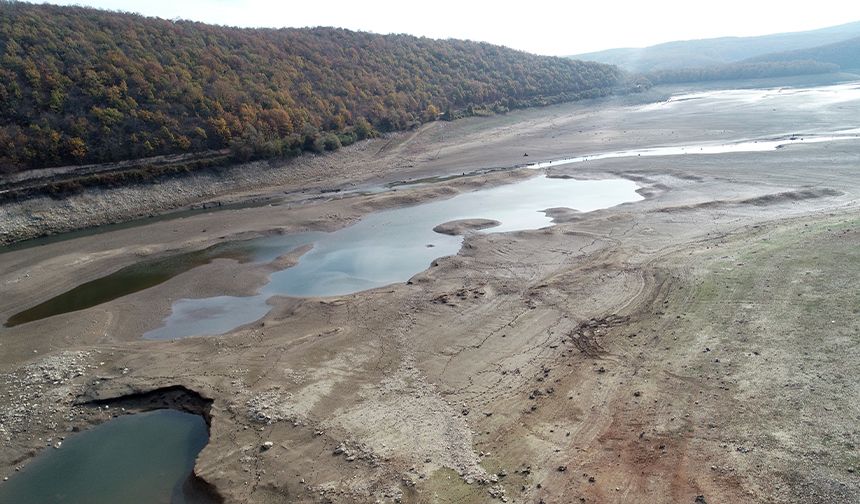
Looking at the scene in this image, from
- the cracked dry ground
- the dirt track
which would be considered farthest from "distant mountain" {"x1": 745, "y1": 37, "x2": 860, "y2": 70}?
the cracked dry ground

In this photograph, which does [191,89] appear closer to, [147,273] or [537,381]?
[147,273]

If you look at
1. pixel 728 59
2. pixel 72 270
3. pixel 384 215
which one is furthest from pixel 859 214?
pixel 728 59

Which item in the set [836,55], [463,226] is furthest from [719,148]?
[836,55]

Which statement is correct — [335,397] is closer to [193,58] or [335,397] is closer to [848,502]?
[848,502]

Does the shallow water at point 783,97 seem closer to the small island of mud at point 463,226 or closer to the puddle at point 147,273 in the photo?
the small island of mud at point 463,226

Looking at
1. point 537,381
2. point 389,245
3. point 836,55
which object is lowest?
point 537,381

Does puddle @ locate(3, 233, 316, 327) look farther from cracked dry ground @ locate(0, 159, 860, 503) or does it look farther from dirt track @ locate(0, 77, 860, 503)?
cracked dry ground @ locate(0, 159, 860, 503)

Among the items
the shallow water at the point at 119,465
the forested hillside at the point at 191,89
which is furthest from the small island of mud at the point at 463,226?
the forested hillside at the point at 191,89
